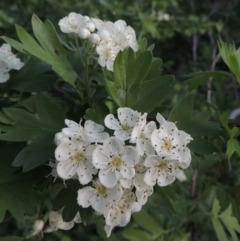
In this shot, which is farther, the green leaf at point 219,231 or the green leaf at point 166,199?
the green leaf at point 219,231

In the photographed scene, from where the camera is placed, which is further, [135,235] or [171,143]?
[135,235]

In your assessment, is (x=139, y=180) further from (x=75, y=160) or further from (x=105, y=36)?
(x=105, y=36)

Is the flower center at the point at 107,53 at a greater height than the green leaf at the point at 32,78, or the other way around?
the flower center at the point at 107,53

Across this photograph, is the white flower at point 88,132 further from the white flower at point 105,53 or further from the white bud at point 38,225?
the white bud at point 38,225

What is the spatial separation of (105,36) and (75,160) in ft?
0.94

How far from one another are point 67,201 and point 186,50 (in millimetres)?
3385

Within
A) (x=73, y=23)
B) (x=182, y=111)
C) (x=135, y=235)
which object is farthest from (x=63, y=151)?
(x=135, y=235)

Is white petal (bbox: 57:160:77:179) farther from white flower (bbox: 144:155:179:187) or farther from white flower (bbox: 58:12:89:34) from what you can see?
white flower (bbox: 58:12:89:34)

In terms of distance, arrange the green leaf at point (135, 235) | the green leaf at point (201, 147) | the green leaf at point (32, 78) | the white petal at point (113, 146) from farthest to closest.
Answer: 1. the green leaf at point (135, 235)
2. the green leaf at point (32, 78)
3. the green leaf at point (201, 147)
4. the white petal at point (113, 146)

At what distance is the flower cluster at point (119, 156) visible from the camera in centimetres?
65

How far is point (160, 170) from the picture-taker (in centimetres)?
66

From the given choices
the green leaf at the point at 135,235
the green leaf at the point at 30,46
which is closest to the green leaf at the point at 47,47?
the green leaf at the point at 30,46

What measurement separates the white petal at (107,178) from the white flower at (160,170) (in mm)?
52

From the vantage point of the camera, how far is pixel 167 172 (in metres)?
0.69
